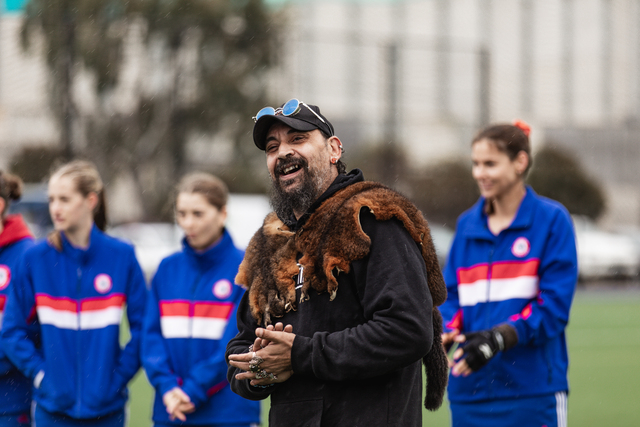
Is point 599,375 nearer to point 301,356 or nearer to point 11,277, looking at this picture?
point 11,277

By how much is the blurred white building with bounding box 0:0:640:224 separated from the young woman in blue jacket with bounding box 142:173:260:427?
1750cm

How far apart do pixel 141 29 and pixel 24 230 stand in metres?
21.0

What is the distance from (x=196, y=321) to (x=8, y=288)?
126cm

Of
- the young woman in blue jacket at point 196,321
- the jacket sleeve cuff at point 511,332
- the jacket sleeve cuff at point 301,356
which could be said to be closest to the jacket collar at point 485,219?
the jacket sleeve cuff at point 511,332

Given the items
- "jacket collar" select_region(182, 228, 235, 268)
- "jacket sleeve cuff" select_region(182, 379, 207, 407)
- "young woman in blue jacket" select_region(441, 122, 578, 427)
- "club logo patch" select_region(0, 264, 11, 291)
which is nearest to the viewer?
"young woman in blue jacket" select_region(441, 122, 578, 427)

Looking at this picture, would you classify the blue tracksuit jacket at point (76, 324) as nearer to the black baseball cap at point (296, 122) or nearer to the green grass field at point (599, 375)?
the black baseball cap at point (296, 122)

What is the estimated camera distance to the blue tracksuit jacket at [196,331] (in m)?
4.13

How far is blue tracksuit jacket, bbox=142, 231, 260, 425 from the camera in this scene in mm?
4129

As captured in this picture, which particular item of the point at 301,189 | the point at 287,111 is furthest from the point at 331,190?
the point at 287,111

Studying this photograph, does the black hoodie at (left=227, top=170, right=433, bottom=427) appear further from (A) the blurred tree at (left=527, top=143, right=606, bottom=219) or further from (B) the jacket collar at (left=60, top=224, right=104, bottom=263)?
(A) the blurred tree at (left=527, top=143, right=606, bottom=219)

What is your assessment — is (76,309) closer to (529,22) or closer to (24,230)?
(24,230)

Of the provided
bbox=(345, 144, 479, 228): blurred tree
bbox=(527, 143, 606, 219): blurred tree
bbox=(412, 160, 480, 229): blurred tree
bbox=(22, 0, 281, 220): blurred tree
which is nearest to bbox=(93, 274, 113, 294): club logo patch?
bbox=(345, 144, 479, 228): blurred tree

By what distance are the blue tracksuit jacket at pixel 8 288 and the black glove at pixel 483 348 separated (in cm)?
270

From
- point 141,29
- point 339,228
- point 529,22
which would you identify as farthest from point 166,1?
point 339,228
